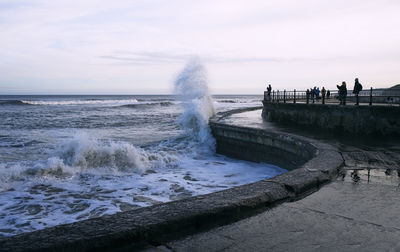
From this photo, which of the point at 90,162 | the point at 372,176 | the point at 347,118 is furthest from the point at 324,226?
the point at 347,118

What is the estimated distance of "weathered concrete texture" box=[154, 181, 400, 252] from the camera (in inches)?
99.0

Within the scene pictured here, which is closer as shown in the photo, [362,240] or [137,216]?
[362,240]

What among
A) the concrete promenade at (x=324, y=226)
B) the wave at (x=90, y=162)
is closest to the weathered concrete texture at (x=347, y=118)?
the wave at (x=90, y=162)

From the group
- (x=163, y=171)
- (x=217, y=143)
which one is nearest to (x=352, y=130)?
(x=217, y=143)

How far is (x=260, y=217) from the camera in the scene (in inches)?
124

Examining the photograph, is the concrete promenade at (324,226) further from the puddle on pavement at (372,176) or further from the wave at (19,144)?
the wave at (19,144)

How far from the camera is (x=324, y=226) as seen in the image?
2.92 meters

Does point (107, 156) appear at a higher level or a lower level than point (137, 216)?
lower

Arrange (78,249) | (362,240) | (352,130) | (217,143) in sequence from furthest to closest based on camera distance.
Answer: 1. (217,143)
2. (352,130)
3. (362,240)
4. (78,249)

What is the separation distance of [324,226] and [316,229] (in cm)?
12

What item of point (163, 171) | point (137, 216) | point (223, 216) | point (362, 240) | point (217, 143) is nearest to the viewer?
point (362, 240)

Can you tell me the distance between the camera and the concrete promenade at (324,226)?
99.3 inches

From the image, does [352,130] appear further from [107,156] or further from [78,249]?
[78,249]

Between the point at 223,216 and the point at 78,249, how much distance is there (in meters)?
1.34
